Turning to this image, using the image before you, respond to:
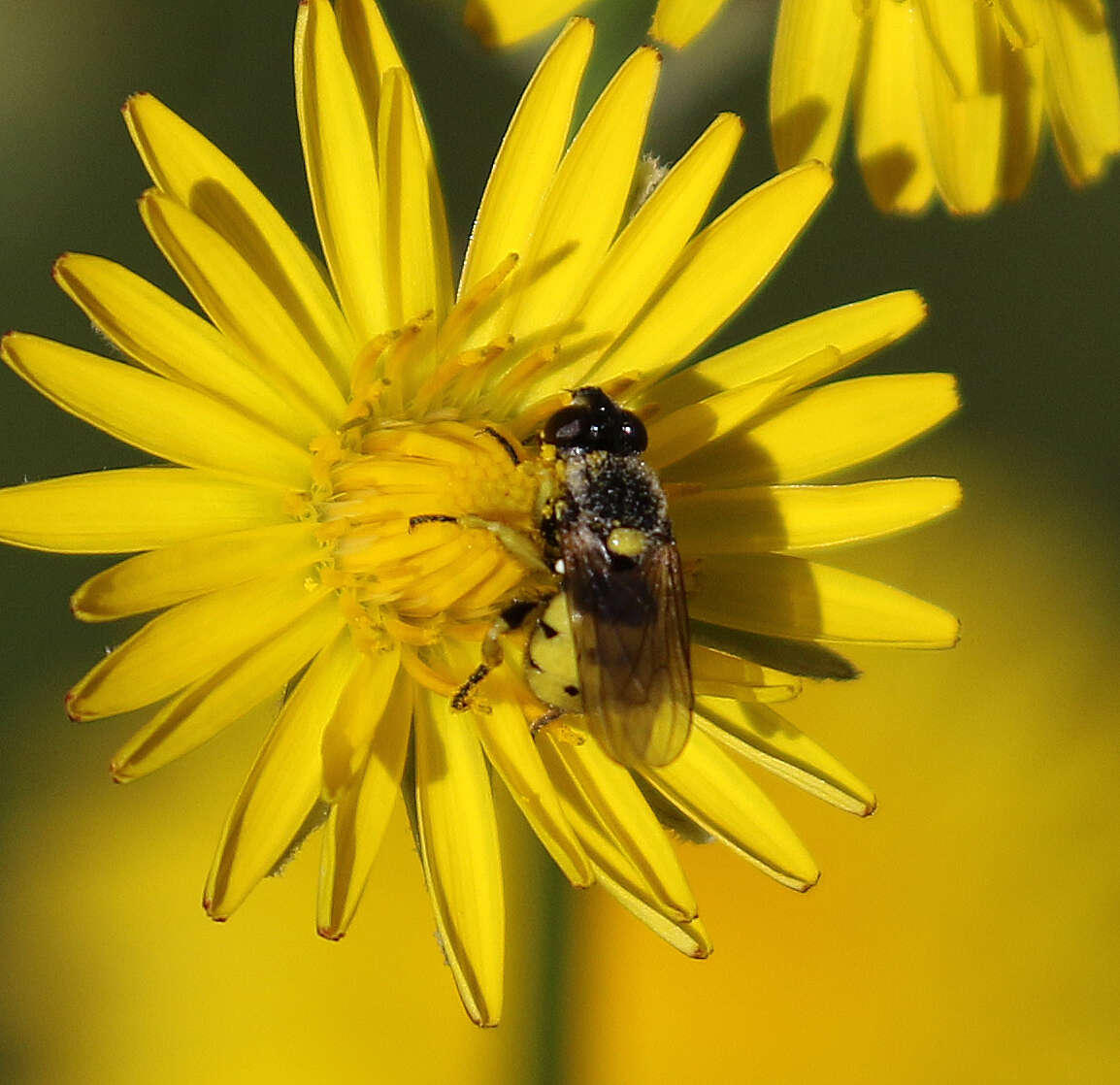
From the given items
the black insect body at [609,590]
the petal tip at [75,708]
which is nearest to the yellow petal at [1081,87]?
the black insect body at [609,590]

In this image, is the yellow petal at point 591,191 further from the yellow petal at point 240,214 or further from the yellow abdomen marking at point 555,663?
the yellow abdomen marking at point 555,663

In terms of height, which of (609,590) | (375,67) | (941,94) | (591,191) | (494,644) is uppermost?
(941,94)

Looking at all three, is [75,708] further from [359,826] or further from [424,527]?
[424,527]

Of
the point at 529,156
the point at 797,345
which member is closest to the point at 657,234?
the point at 529,156

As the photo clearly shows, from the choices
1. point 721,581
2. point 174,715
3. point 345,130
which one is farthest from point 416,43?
point 174,715

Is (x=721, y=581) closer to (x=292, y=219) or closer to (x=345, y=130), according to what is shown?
(x=345, y=130)

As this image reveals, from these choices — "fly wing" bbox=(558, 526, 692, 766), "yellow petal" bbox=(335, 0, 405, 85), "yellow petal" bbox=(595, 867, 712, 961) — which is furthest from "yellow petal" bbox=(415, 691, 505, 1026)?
"yellow petal" bbox=(335, 0, 405, 85)
